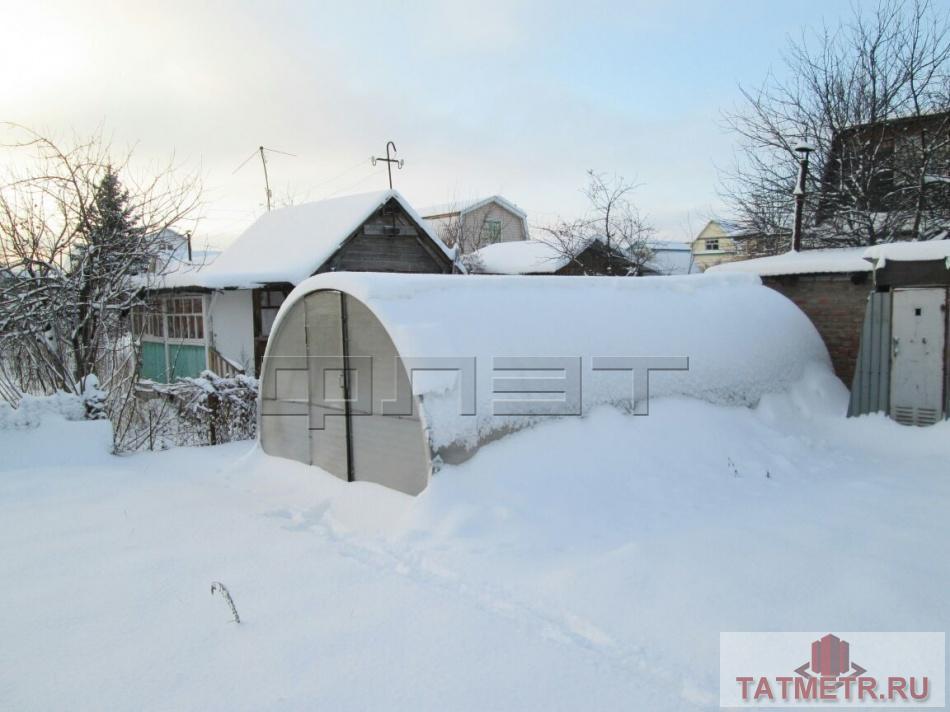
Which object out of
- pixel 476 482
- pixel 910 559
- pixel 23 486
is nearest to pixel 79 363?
pixel 23 486

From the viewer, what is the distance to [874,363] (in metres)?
8.14

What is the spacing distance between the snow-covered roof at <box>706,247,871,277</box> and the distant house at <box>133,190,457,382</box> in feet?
25.2

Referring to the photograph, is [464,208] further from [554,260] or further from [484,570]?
[484,570]

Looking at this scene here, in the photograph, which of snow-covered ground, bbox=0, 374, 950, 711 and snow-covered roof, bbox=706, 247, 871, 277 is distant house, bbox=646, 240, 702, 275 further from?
snow-covered ground, bbox=0, 374, 950, 711

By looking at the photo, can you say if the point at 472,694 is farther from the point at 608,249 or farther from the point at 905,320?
the point at 608,249

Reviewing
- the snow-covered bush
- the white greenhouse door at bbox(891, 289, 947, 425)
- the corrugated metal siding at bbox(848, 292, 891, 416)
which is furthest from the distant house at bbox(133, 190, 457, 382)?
the white greenhouse door at bbox(891, 289, 947, 425)

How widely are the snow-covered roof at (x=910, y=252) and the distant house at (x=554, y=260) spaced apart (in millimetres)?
12881

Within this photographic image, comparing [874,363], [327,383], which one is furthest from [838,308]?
[327,383]

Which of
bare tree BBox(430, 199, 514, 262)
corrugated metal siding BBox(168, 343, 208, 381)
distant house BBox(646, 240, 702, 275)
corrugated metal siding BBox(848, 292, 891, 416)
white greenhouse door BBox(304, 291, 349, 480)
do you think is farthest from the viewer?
bare tree BBox(430, 199, 514, 262)

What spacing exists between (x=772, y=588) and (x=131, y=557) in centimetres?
434

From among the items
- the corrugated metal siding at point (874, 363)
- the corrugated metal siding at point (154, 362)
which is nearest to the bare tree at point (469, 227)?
the corrugated metal siding at point (154, 362)

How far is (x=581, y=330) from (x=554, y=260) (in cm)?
1761

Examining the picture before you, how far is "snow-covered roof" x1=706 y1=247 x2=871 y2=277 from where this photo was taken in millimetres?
9484

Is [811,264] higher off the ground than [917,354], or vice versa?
[811,264]
